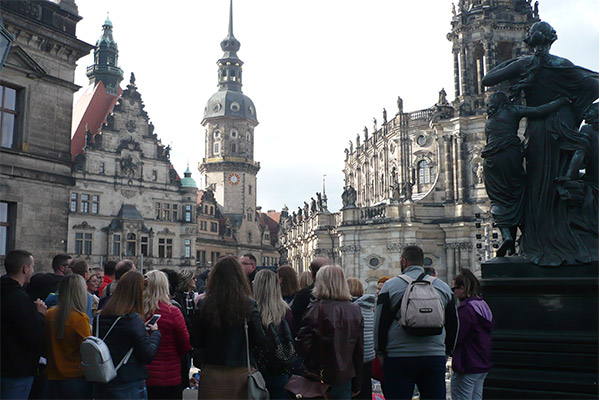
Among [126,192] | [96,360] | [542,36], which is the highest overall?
[126,192]

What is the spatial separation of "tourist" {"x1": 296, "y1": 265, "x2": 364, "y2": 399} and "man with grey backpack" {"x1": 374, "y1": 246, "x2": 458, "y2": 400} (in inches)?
17.8

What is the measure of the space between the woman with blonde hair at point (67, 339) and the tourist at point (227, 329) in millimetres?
1162

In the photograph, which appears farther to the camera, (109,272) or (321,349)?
(109,272)

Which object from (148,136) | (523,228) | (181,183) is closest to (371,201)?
(181,183)

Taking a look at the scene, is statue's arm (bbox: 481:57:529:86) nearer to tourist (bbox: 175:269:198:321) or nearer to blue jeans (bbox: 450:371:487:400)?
blue jeans (bbox: 450:371:487:400)

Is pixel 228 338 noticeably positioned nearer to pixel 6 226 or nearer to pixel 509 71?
pixel 509 71

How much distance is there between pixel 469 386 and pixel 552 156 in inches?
114

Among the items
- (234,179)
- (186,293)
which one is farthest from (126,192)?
(186,293)

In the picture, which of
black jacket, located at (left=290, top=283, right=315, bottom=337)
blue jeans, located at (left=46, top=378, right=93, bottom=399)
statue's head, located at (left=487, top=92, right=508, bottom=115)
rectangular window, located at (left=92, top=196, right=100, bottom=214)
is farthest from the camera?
rectangular window, located at (left=92, top=196, right=100, bottom=214)

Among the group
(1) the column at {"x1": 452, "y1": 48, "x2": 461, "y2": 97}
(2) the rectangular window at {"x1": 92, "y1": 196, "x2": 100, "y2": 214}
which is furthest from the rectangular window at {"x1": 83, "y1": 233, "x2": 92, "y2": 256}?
(1) the column at {"x1": 452, "y1": 48, "x2": 461, "y2": 97}

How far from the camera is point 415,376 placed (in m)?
5.62

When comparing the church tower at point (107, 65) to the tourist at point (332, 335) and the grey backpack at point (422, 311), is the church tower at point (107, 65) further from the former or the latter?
the grey backpack at point (422, 311)

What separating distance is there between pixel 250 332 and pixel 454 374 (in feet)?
9.63

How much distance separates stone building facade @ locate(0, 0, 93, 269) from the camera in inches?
619
